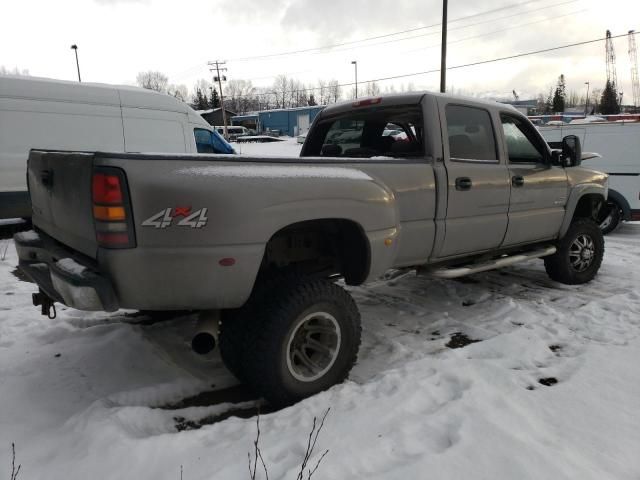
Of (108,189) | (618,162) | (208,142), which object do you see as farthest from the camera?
(208,142)

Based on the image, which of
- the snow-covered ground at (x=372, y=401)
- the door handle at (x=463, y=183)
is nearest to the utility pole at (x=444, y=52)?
the snow-covered ground at (x=372, y=401)

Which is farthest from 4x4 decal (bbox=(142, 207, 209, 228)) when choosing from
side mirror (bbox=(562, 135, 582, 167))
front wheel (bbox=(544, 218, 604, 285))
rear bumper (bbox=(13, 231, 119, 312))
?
front wheel (bbox=(544, 218, 604, 285))

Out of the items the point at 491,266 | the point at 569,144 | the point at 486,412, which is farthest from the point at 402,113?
the point at 486,412

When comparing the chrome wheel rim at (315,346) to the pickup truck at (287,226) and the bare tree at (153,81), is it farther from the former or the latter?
the bare tree at (153,81)

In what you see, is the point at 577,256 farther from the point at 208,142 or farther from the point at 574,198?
the point at 208,142

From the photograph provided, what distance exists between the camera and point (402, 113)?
13.2 feet

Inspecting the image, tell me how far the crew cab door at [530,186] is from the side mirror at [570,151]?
0.12 m

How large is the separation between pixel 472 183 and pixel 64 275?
293cm

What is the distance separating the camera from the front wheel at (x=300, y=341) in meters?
2.64

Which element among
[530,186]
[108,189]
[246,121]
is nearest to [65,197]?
[108,189]

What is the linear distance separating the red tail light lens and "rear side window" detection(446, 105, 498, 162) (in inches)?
99.2

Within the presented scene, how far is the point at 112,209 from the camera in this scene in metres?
2.24

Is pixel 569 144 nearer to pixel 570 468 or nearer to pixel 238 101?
pixel 570 468

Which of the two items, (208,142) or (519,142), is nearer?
(519,142)
